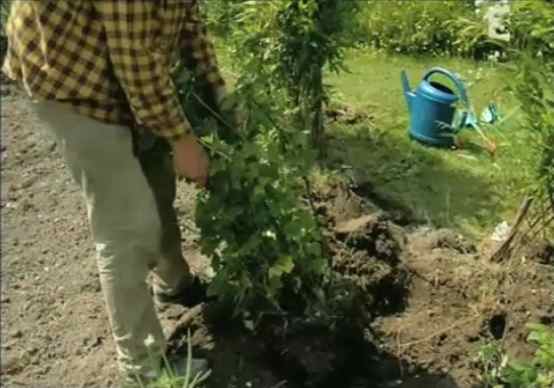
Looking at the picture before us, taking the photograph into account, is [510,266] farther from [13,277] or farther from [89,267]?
[13,277]

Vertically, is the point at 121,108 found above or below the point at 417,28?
above

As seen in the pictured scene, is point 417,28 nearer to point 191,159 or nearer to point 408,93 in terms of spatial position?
point 408,93

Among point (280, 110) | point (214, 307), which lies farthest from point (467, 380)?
point (280, 110)

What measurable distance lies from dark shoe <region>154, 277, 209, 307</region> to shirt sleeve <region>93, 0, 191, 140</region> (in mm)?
968

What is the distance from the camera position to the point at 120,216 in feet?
9.64

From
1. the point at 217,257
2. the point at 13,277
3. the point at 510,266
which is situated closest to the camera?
the point at 217,257

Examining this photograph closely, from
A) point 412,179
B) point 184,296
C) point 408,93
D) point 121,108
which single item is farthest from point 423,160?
point 121,108

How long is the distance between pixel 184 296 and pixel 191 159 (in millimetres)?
879

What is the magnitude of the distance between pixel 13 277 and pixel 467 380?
188 centimetres

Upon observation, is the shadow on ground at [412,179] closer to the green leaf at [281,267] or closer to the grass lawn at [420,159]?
the grass lawn at [420,159]

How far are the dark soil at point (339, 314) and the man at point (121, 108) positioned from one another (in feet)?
1.06

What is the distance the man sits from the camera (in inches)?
103

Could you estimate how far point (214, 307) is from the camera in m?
3.33

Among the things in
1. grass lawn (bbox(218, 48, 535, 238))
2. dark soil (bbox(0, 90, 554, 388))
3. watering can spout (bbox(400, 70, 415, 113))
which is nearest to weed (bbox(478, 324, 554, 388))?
dark soil (bbox(0, 90, 554, 388))
